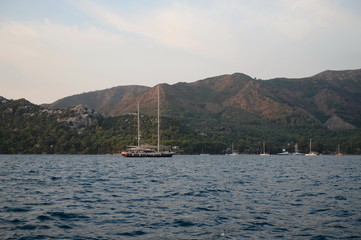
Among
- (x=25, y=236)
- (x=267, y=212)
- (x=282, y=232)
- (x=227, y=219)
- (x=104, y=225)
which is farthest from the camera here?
(x=267, y=212)

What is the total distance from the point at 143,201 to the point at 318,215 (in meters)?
16.9

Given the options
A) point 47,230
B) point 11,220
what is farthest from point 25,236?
point 11,220

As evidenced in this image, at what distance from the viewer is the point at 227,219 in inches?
1158

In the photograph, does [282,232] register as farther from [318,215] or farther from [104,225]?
[104,225]

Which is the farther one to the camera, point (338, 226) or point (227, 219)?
point (227, 219)

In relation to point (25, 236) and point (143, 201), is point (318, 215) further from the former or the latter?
point (25, 236)

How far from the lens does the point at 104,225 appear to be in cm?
2692

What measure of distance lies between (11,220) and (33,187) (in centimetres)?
2233

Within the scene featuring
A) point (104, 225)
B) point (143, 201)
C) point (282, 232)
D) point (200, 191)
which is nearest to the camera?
point (282, 232)

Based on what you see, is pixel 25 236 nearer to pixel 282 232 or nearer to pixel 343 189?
pixel 282 232

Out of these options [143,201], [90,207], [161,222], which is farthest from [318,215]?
[90,207]

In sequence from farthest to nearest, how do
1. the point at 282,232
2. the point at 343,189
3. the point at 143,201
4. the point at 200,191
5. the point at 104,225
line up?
the point at 343,189
the point at 200,191
the point at 143,201
the point at 104,225
the point at 282,232

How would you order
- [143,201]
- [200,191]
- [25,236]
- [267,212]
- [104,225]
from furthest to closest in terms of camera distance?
1. [200,191]
2. [143,201]
3. [267,212]
4. [104,225]
5. [25,236]

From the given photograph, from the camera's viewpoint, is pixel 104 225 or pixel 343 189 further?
pixel 343 189
